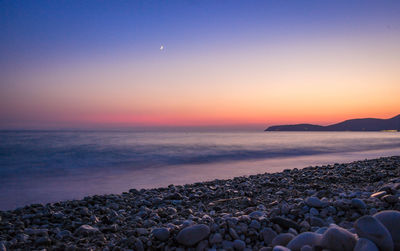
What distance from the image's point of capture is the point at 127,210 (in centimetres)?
375

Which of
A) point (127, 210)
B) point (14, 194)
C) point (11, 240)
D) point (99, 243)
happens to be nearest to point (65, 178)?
point (14, 194)

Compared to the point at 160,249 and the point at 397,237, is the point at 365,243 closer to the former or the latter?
the point at 397,237

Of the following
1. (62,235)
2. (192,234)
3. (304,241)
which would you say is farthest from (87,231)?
(304,241)

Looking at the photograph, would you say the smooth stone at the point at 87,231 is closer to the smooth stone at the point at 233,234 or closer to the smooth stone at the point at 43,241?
the smooth stone at the point at 43,241

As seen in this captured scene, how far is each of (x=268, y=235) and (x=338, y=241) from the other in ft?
2.46

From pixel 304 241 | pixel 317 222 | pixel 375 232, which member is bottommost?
pixel 317 222

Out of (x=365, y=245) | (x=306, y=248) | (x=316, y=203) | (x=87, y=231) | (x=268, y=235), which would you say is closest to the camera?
(x=365, y=245)

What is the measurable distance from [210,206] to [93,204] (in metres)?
2.02

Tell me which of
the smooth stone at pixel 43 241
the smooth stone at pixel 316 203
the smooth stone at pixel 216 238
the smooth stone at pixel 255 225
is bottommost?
the smooth stone at pixel 43 241

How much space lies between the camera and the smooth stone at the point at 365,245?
136cm

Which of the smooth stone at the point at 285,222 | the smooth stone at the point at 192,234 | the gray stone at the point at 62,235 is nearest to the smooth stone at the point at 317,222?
the smooth stone at the point at 285,222

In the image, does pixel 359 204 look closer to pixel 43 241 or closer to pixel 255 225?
pixel 255 225

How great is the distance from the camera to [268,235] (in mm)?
2121

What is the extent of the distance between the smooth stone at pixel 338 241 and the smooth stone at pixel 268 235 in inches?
26.0
